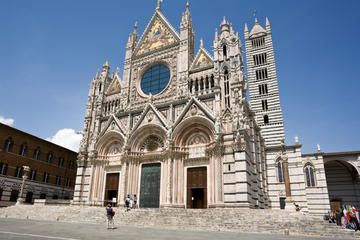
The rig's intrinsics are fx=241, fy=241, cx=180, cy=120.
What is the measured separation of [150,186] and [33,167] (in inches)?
689

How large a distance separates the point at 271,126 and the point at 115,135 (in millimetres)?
20303

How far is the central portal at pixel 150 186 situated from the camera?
2339cm

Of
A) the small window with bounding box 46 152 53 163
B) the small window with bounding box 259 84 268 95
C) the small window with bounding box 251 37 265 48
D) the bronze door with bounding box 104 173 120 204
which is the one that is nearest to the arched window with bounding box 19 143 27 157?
the small window with bounding box 46 152 53 163

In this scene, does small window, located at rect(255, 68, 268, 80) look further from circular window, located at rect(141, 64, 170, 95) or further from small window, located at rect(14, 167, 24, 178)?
small window, located at rect(14, 167, 24, 178)

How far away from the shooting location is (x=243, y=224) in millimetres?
14297

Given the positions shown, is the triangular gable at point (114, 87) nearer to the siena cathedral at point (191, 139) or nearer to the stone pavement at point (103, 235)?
the siena cathedral at point (191, 139)

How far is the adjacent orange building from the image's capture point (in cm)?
2781

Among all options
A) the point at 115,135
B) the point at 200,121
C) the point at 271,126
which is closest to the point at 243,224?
the point at 200,121

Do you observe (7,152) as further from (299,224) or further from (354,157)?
(354,157)

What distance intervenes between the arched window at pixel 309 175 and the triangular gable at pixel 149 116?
19.2 m

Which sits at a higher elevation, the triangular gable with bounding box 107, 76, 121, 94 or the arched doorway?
the triangular gable with bounding box 107, 76, 121, 94

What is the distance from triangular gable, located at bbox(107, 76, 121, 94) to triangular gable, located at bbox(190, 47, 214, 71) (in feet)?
34.3

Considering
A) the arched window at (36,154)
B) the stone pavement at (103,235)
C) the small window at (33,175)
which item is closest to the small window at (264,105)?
the stone pavement at (103,235)

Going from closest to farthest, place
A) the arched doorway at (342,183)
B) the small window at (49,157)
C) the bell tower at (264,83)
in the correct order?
the arched doorway at (342,183)
the bell tower at (264,83)
the small window at (49,157)
